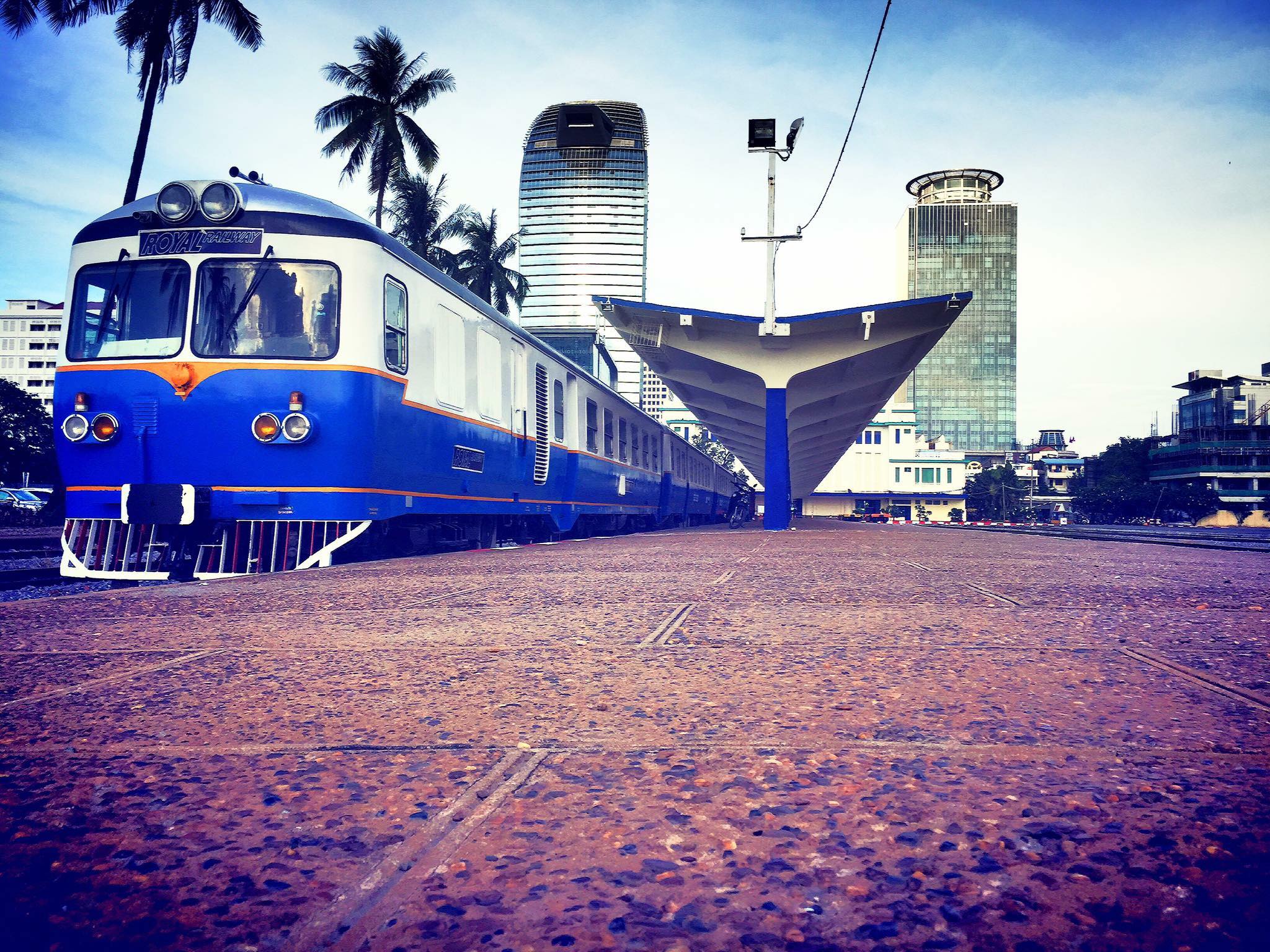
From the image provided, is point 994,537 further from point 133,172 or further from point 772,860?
point 133,172

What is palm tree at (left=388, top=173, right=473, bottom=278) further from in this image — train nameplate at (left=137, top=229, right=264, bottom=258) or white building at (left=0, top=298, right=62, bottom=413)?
white building at (left=0, top=298, right=62, bottom=413)

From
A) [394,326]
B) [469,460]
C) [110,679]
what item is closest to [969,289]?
[469,460]

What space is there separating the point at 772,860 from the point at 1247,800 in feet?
2.97

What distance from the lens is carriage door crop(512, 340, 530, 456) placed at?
12.3 metres

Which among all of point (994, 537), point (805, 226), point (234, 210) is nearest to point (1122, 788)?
point (234, 210)

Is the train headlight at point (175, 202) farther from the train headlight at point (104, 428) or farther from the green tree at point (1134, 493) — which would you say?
the green tree at point (1134, 493)

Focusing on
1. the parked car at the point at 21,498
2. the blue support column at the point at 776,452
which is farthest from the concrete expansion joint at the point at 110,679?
the parked car at the point at 21,498

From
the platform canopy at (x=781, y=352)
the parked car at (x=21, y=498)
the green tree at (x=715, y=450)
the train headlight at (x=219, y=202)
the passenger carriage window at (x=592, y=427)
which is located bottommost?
the parked car at (x=21, y=498)

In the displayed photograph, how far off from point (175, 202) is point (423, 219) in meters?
24.1

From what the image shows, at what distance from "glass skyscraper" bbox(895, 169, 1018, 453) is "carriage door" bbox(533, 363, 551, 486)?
169394 mm

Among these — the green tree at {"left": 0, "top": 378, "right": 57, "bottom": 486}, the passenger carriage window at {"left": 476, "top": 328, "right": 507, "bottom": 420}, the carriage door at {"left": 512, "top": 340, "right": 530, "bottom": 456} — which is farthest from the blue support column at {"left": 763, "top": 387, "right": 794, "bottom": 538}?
the green tree at {"left": 0, "top": 378, "right": 57, "bottom": 486}

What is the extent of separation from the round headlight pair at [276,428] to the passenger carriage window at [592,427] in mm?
8916

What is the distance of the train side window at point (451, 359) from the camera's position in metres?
9.75

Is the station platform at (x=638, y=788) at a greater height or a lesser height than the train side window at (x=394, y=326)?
lesser
